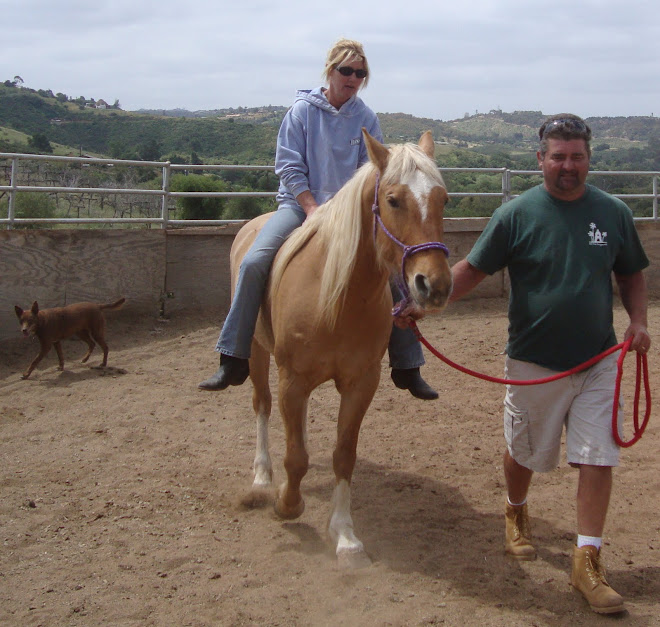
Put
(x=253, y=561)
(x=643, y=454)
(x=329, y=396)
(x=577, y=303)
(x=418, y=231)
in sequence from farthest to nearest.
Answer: (x=329, y=396)
(x=643, y=454)
(x=253, y=561)
(x=577, y=303)
(x=418, y=231)

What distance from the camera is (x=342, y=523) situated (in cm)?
418

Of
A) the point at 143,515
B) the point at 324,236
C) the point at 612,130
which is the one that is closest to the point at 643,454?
the point at 324,236

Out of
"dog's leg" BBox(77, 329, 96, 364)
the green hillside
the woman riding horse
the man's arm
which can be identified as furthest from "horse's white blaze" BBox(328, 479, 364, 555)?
the green hillside

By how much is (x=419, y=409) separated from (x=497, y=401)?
745 mm

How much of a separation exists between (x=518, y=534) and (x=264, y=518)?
156 cm

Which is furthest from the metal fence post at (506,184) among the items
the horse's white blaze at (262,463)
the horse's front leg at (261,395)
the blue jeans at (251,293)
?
the blue jeans at (251,293)

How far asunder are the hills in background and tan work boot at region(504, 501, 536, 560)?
28486 mm

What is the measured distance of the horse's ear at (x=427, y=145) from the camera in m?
3.78

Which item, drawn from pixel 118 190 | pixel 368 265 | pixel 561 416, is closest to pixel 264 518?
pixel 368 265

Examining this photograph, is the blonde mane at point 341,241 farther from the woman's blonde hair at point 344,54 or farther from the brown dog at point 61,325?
the brown dog at point 61,325

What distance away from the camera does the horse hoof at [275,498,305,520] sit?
4457mm

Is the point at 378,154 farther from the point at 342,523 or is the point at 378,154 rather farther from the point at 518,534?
the point at 518,534

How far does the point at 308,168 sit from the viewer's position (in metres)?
4.71

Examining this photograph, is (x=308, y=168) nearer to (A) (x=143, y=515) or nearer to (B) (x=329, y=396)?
(A) (x=143, y=515)
